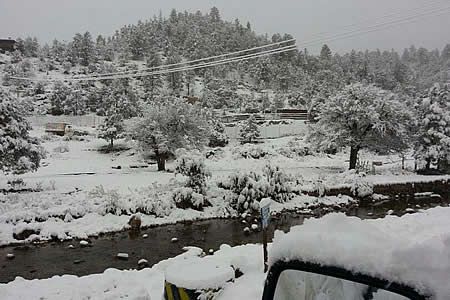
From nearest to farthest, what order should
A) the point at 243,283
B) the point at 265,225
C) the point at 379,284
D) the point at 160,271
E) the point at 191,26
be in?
the point at 379,284 → the point at 243,283 → the point at 265,225 → the point at 160,271 → the point at 191,26

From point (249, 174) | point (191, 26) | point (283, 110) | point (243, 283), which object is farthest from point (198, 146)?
point (191, 26)

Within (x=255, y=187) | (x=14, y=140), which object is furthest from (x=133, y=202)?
(x=14, y=140)

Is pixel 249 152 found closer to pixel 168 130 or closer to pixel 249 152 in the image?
pixel 249 152

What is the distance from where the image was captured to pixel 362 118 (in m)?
20.0

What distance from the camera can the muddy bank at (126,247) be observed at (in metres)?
9.28

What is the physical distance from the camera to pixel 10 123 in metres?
14.7

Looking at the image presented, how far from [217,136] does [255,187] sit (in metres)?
14.0

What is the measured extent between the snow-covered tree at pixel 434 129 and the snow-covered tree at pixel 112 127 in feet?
61.5

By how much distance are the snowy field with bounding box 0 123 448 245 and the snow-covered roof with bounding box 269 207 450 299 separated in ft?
37.9

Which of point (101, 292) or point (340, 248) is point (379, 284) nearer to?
point (340, 248)

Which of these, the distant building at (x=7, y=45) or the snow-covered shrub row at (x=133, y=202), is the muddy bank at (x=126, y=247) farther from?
the distant building at (x=7, y=45)

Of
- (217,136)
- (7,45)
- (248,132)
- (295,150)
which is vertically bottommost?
(295,150)

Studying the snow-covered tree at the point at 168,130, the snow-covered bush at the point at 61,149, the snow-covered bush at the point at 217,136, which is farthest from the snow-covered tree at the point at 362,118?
the snow-covered bush at the point at 61,149

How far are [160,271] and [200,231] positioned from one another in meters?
5.25
